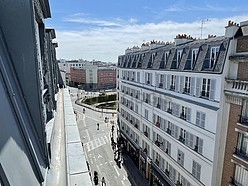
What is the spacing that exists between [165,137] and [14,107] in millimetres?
21919

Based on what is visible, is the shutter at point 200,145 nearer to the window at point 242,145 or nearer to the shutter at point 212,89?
the window at point 242,145

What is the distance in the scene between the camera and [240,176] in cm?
1516

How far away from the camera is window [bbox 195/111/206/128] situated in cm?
1717

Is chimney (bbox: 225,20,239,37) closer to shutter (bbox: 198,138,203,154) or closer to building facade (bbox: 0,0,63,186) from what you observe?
shutter (bbox: 198,138,203,154)

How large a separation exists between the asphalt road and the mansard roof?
15581 millimetres

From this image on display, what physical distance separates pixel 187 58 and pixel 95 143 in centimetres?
2821

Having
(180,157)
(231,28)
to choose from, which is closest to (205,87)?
(231,28)

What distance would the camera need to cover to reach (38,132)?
2979mm

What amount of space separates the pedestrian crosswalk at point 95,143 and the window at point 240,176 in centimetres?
2705

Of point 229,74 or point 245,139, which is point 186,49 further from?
point 245,139

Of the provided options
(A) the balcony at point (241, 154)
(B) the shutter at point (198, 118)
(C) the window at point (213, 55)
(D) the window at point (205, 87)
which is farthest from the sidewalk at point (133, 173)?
(C) the window at point (213, 55)

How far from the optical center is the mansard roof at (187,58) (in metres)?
15.8

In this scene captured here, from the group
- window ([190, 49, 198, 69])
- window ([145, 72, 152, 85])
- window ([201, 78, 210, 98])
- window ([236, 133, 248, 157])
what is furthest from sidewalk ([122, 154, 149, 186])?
window ([190, 49, 198, 69])

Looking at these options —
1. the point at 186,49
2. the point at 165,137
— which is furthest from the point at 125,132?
the point at 186,49
